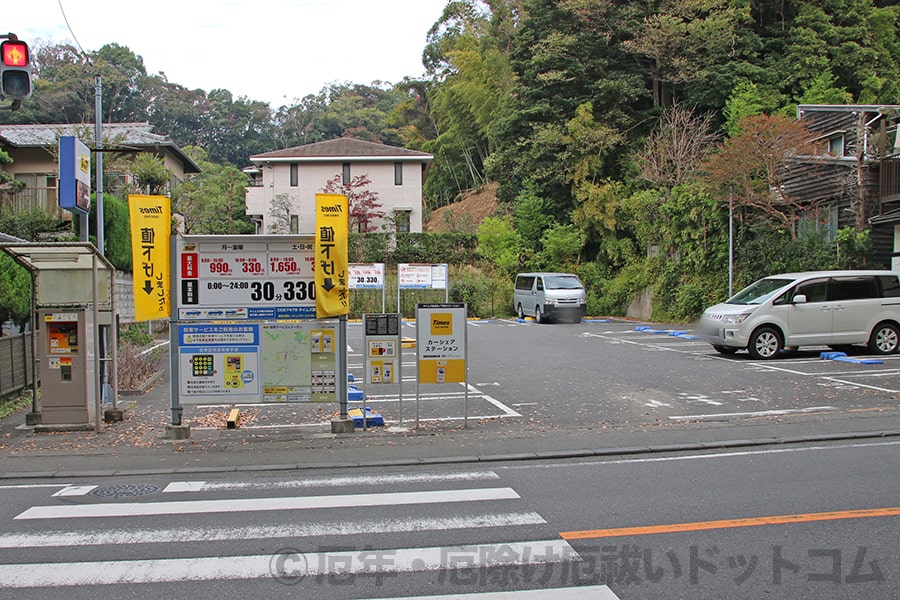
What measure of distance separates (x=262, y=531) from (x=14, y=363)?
28.6 ft

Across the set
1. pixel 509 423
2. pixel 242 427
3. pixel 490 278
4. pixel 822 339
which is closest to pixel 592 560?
pixel 509 423

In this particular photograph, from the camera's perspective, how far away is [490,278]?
121 feet

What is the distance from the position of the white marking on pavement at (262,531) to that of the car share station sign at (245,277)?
3847mm

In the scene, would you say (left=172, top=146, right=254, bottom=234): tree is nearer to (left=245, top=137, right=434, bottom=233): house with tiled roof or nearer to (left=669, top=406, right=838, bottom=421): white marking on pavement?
(left=245, top=137, right=434, bottom=233): house with tiled roof

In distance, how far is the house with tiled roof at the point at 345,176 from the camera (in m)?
42.1

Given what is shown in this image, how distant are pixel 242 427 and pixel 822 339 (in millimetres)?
12258

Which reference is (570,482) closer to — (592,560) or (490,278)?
(592,560)

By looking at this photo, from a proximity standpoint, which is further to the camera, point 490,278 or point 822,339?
Answer: point 490,278

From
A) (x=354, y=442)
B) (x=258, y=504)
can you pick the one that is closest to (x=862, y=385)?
(x=354, y=442)

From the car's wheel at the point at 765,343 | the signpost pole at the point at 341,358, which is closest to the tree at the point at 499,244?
the car's wheel at the point at 765,343

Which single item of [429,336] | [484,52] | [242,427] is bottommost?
[242,427]

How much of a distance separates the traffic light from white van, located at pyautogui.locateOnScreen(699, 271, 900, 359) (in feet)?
44.5

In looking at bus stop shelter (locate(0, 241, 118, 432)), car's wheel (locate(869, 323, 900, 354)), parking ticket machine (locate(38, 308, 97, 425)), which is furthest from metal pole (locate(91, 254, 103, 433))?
car's wheel (locate(869, 323, 900, 354))

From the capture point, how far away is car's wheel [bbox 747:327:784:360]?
15.1 metres
